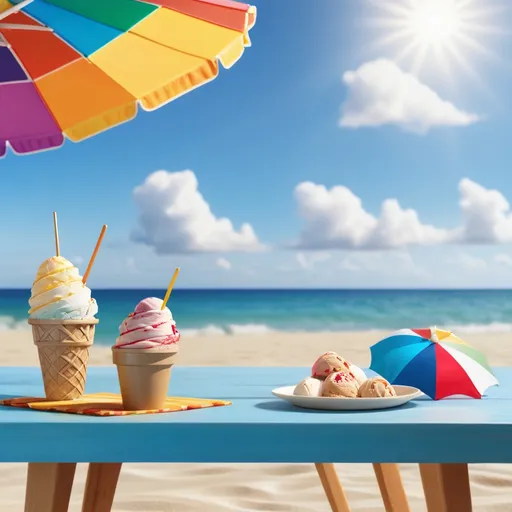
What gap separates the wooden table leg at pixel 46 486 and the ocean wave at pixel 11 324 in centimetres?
1292

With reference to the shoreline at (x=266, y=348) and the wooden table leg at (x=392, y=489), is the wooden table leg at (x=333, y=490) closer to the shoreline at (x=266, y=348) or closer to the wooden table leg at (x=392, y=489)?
the wooden table leg at (x=392, y=489)

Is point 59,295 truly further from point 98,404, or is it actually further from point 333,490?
point 333,490

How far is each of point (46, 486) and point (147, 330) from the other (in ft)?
1.04

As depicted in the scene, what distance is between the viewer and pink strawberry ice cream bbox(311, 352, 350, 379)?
1.33 meters

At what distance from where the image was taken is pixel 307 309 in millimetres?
15195

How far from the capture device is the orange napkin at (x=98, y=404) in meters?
1.18

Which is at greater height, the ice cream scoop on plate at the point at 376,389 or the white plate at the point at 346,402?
the ice cream scoop on plate at the point at 376,389

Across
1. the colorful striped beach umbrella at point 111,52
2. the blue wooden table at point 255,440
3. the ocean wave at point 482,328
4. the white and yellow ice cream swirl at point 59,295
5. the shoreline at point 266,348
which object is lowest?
the blue wooden table at point 255,440

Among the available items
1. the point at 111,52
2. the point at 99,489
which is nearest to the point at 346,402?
the point at 99,489

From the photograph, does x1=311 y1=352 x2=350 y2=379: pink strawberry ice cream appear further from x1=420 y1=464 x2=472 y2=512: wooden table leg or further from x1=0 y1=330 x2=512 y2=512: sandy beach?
x1=0 y1=330 x2=512 y2=512: sandy beach

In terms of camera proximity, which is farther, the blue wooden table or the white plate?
the white plate

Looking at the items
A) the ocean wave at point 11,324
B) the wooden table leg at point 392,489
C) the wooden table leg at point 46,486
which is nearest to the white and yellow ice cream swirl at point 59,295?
the wooden table leg at point 46,486

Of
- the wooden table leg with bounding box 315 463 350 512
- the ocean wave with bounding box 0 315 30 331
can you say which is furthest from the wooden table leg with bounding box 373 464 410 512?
the ocean wave with bounding box 0 315 30 331

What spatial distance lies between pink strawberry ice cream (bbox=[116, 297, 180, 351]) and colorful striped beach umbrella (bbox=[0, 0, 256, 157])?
0.71 metres
